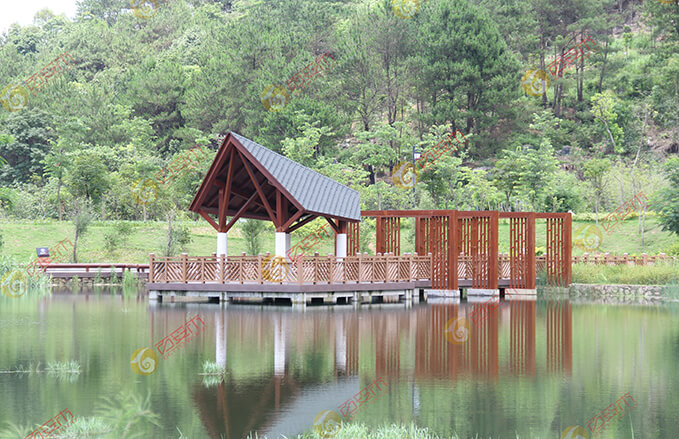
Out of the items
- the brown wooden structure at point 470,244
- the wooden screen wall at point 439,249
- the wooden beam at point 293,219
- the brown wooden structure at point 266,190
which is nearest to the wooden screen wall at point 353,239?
the brown wooden structure at point 470,244

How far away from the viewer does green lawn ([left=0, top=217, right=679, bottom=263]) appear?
135 feet

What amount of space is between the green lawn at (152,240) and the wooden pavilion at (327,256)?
11.2m

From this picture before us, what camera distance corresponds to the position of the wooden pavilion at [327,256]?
84.1 ft

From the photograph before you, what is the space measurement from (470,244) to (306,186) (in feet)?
24.2

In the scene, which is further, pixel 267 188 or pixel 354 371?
pixel 267 188

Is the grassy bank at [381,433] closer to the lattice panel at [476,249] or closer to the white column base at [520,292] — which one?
the lattice panel at [476,249]

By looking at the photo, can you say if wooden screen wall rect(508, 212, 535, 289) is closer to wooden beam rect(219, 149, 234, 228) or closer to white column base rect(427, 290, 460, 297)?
white column base rect(427, 290, 460, 297)

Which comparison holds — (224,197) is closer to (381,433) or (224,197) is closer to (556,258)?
(556,258)

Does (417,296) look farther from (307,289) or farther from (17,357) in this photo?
(17,357)

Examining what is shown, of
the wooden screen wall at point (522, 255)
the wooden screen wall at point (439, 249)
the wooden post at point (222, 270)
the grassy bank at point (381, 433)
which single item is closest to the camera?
the grassy bank at point (381, 433)

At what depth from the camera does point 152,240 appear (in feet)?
144

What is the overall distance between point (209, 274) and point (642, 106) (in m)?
47.3

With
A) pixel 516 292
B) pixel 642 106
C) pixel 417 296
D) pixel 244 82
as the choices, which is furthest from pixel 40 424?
pixel 642 106

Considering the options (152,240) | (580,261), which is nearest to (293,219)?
(580,261)
